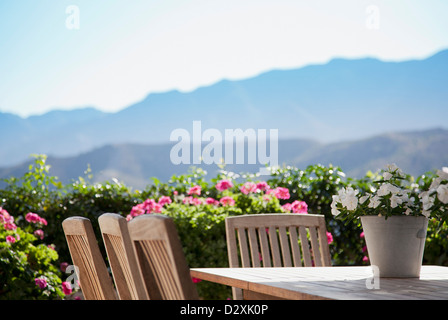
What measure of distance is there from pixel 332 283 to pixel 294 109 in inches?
500

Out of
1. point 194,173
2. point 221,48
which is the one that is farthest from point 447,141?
point 194,173

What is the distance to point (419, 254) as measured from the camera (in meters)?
1.84

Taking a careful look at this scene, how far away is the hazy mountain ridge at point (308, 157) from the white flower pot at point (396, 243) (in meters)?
10.2

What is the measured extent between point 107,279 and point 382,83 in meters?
13.1

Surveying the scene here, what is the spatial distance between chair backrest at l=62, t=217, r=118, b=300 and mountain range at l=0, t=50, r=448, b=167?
11.0m

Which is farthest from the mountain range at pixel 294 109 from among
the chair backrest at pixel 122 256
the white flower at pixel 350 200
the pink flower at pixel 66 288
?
the chair backrest at pixel 122 256

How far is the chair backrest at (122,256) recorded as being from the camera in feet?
4.39

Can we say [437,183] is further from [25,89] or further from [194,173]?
[25,89]

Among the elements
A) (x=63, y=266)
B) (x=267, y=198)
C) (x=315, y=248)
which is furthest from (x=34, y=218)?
(x=315, y=248)

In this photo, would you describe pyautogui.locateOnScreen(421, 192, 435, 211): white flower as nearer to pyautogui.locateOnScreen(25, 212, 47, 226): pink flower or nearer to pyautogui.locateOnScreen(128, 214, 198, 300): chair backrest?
pyautogui.locateOnScreen(128, 214, 198, 300): chair backrest

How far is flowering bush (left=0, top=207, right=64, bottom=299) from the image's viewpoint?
3418 mm

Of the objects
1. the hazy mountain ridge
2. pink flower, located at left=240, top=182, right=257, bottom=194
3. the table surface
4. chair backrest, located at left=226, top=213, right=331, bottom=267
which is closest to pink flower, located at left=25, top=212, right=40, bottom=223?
pink flower, located at left=240, top=182, right=257, bottom=194

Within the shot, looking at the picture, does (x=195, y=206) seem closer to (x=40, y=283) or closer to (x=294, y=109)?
(x=40, y=283)
